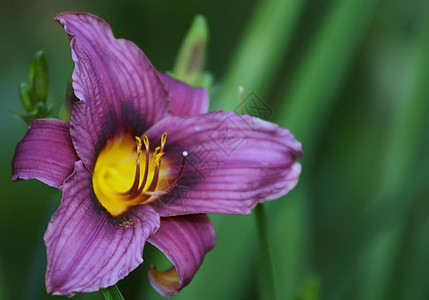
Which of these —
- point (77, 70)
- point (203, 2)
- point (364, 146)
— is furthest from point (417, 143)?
point (77, 70)

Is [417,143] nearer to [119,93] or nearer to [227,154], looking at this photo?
[227,154]

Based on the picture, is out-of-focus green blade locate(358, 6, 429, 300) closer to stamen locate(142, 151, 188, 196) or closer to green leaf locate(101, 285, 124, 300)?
stamen locate(142, 151, 188, 196)

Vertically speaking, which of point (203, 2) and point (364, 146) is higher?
point (203, 2)

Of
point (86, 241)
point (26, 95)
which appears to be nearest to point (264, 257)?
point (86, 241)

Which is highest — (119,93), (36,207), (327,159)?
(119,93)

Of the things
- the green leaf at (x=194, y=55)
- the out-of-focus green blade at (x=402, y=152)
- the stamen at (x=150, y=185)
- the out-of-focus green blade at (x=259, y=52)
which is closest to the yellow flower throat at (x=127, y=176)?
the stamen at (x=150, y=185)
